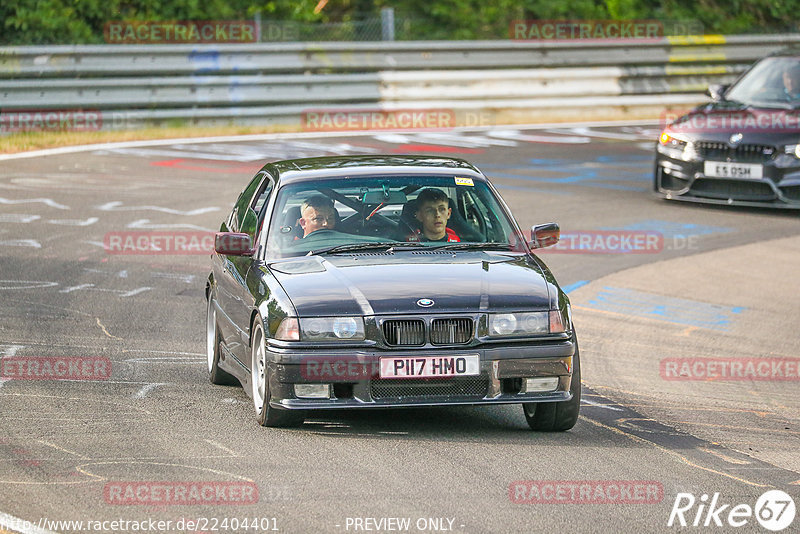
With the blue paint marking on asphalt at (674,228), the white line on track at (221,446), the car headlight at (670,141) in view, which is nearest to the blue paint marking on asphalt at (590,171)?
the car headlight at (670,141)

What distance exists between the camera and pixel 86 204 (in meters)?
16.3

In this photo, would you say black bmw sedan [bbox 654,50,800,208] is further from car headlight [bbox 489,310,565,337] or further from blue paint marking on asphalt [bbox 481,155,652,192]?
car headlight [bbox 489,310,565,337]

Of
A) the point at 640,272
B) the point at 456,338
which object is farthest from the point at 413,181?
the point at 640,272

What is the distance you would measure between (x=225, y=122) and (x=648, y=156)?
7362 millimetres

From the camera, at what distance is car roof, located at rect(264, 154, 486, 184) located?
27.5ft

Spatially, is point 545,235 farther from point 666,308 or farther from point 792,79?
point 792,79

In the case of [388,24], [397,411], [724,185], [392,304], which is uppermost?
[388,24]

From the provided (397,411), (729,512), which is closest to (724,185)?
(397,411)

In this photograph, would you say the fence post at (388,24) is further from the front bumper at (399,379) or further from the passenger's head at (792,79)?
the front bumper at (399,379)

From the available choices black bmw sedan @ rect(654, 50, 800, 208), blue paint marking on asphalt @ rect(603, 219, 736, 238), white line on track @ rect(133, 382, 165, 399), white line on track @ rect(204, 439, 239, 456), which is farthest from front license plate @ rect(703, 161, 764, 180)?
white line on track @ rect(204, 439, 239, 456)

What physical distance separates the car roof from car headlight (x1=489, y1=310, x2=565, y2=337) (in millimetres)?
1669

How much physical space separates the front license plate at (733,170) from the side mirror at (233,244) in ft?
32.0

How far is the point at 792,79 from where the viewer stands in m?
17.6

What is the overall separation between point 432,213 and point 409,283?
110 centimetres
